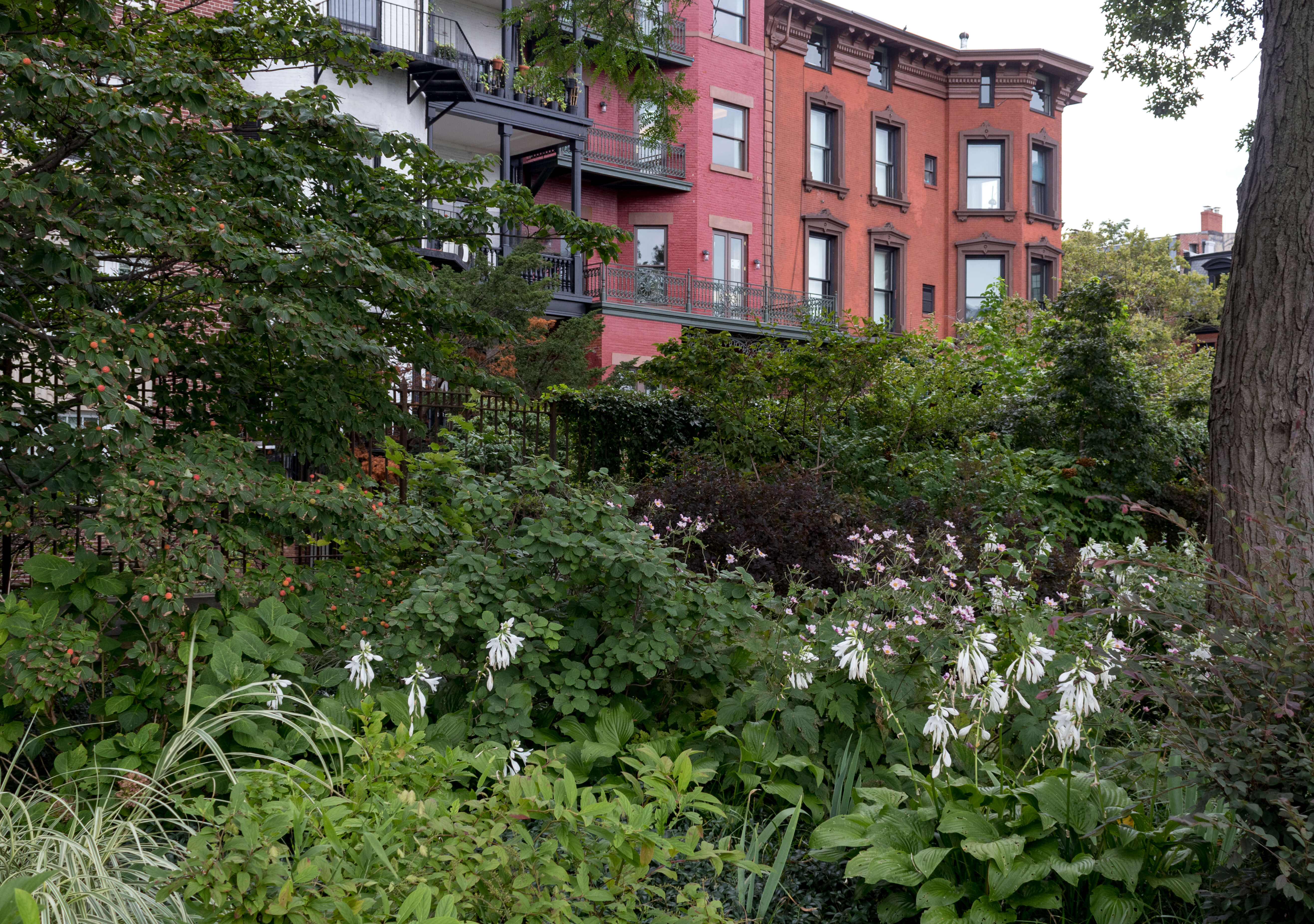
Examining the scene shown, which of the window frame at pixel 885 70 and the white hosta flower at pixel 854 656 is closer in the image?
the white hosta flower at pixel 854 656

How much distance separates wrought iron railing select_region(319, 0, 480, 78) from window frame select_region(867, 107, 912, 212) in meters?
11.6

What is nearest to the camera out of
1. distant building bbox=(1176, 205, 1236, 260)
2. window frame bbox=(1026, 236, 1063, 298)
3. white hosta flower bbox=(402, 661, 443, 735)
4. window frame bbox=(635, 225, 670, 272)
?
white hosta flower bbox=(402, 661, 443, 735)

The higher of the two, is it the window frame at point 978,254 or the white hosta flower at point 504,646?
the window frame at point 978,254

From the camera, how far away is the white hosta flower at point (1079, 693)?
9.39ft

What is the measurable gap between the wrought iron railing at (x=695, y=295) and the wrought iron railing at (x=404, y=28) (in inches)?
201

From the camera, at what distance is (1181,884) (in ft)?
9.62

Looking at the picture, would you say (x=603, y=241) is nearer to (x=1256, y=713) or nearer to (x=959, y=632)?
(x=959, y=632)

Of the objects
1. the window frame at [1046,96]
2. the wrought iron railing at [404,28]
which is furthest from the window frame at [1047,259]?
the wrought iron railing at [404,28]

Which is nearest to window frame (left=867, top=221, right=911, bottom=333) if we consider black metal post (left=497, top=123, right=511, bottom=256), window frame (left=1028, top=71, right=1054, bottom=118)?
window frame (left=1028, top=71, right=1054, bottom=118)

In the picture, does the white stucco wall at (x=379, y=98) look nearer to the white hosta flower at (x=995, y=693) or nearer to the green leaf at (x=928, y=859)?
the white hosta flower at (x=995, y=693)

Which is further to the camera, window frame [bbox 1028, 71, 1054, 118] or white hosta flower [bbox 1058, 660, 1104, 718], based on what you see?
window frame [bbox 1028, 71, 1054, 118]

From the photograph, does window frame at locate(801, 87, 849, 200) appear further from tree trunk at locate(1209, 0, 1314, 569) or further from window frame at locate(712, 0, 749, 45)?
tree trunk at locate(1209, 0, 1314, 569)

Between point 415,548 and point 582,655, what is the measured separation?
2301mm

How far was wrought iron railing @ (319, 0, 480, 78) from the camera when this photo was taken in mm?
17156
